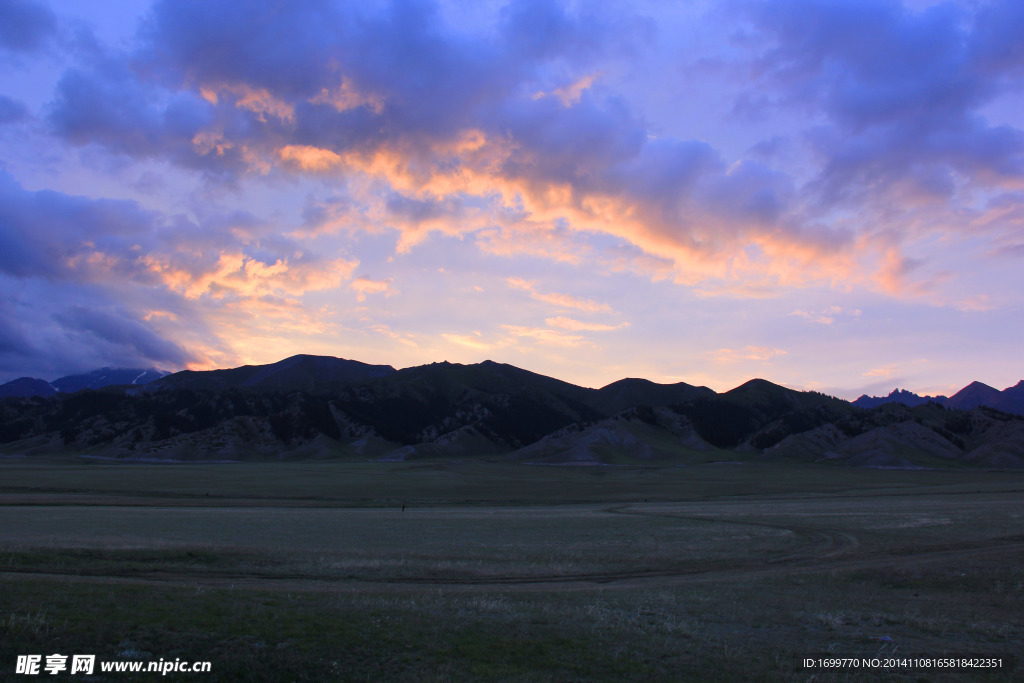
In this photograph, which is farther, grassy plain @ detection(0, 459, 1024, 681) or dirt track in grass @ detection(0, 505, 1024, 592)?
dirt track in grass @ detection(0, 505, 1024, 592)

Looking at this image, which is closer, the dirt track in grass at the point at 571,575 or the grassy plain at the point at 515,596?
the grassy plain at the point at 515,596

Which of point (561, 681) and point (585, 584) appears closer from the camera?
point (561, 681)

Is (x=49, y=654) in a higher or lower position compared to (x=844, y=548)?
higher

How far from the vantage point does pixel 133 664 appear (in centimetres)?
1225

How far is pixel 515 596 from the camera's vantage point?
20906 millimetres

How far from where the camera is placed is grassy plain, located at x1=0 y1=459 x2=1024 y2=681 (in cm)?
1338

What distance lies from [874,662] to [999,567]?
17.9 meters

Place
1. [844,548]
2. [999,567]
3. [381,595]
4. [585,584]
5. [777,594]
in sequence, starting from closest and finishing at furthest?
[381,595], [777,594], [585,584], [999,567], [844,548]

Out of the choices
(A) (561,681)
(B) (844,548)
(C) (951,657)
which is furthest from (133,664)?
(B) (844,548)

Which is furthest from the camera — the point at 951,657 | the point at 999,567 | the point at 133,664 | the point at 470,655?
the point at 999,567

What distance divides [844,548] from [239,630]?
3241cm

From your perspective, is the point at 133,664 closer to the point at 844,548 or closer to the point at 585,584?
the point at 585,584

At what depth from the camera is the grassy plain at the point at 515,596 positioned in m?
13.4

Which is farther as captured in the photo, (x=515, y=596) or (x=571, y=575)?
(x=571, y=575)
